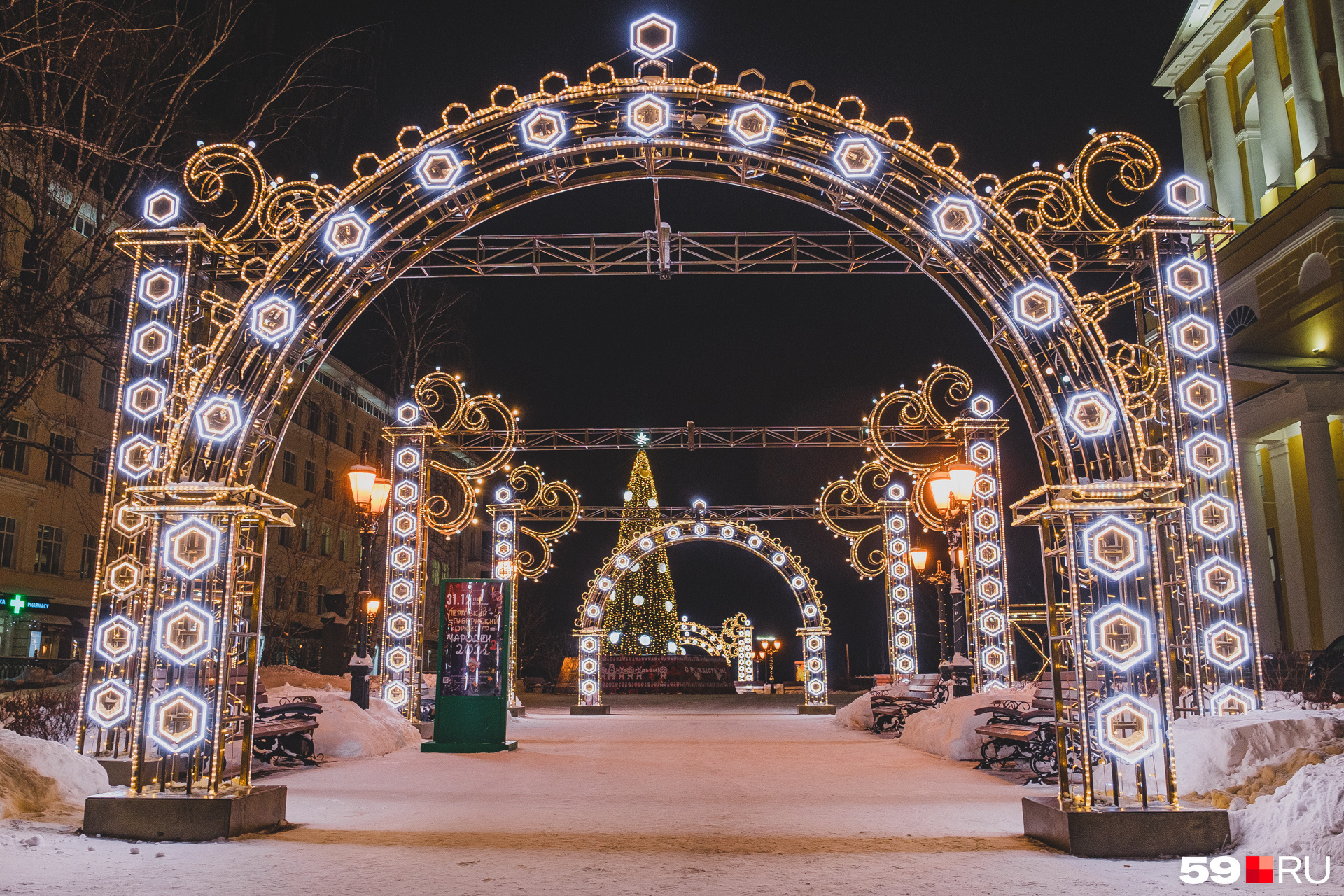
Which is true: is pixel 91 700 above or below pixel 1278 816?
above

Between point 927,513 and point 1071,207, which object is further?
point 927,513

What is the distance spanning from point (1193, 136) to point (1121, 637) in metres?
30.9

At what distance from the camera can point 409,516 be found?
19.3 meters

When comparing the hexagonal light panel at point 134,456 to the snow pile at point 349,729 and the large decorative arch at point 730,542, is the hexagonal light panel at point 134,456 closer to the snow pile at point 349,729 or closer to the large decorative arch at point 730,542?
the snow pile at point 349,729

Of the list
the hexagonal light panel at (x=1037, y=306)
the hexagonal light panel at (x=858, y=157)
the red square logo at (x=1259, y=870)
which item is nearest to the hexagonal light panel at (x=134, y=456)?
the hexagonal light panel at (x=858, y=157)

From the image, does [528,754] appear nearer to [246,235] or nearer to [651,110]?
[246,235]

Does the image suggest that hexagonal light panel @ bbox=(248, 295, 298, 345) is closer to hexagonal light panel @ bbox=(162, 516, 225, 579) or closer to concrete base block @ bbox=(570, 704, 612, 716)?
hexagonal light panel @ bbox=(162, 516, 225, 579)

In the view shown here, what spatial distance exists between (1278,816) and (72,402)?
3589 cm

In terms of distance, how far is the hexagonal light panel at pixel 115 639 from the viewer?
398 inches

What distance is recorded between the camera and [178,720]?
7848 mm

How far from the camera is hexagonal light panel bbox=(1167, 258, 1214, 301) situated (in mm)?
10422

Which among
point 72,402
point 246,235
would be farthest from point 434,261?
point 72,402

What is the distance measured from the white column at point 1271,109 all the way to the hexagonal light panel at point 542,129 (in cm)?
2591

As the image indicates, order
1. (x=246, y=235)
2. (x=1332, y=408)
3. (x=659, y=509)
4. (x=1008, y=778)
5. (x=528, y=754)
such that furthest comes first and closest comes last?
(x=659, y=509)
(x=1332, y=408)
(x=528, y=754)
(x=1008, y=778)
(x=246, y=235)
